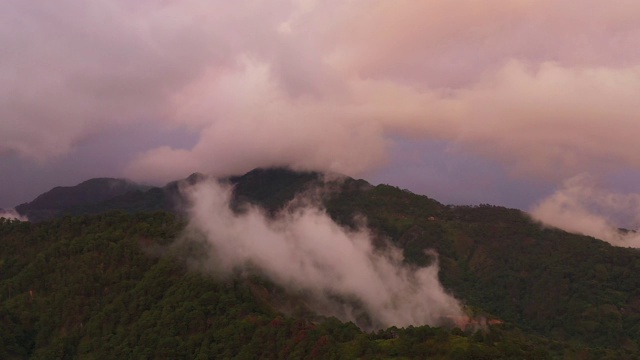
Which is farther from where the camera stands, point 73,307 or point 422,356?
point 73,307

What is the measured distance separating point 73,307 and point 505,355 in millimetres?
144389

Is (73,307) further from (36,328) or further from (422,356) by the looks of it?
(422,356)

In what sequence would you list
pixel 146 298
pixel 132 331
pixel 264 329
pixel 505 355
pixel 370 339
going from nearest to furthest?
pixel 505 355, pixel 370 339, pixel 264 329, pixel 132 331, pixel 146 298

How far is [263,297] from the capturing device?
19288 cm

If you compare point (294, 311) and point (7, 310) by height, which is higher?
point (294, 311)

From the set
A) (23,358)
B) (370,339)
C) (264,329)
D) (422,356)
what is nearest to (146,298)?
(23,358)

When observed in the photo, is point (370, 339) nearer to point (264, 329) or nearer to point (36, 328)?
point (264, 329)

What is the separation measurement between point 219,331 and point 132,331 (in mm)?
31446

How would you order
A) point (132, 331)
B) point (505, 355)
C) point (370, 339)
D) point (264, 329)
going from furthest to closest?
point (132, 331), point (264, 329), point (370, 339), point (505, 355)

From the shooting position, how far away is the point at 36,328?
639 feet

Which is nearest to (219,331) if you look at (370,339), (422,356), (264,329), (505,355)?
(264,329)

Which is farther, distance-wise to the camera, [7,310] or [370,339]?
[7,310]

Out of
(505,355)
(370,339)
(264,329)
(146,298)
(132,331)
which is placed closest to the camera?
(505,355)

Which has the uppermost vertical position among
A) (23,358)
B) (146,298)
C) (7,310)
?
(146,298)
